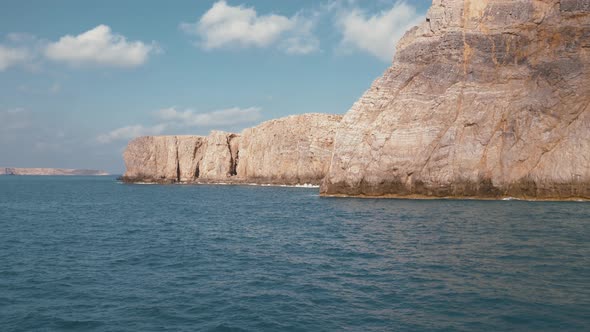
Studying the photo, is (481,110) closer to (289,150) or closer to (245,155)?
(289,150)

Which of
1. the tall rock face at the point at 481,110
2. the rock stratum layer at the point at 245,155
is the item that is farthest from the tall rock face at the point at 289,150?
the tall rock face at the point at 481,110

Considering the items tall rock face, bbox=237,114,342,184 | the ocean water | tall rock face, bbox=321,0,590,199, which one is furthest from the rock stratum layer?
the ocean water

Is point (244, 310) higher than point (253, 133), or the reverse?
point (253, 133)

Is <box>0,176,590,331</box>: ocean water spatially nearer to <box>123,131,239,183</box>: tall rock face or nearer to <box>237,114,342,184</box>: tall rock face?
<box>237,114,342,184</box>: tall rock face

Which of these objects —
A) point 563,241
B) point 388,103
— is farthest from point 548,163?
point 563,241

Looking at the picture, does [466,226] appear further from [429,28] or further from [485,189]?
[429,28]

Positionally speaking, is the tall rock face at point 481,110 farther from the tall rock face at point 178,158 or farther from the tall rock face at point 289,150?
the tall rock face at point 178,158

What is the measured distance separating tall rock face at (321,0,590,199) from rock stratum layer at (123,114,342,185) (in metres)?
44.8

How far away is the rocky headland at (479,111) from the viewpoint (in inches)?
1918

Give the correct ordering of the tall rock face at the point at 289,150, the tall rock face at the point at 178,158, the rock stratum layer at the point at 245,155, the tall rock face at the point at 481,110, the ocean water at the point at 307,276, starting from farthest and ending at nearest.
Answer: the tall rock face at the point at 178,158, the rock stratum layer at the point at 245,155, the tall rock face at the point at 289,150, the tall rock face at the point at 481,110, the ocean water at the point at 307,276

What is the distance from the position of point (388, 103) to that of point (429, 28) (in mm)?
10183

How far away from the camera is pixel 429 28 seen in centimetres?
5719

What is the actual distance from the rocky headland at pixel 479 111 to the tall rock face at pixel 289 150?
41562 mm

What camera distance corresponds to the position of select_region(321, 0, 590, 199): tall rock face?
48719mm
